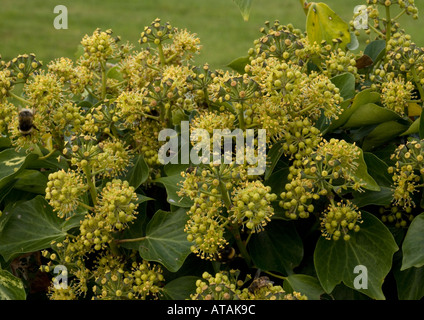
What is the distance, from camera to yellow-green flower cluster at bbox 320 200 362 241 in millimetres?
1863

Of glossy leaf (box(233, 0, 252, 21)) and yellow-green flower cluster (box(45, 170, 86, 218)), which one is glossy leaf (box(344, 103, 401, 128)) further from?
yellow-green flower cluster (box(45, 170, 86, 218))

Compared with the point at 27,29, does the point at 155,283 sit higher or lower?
lower

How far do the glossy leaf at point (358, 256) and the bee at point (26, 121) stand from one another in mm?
1082

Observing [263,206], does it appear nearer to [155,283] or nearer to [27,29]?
[155,283]

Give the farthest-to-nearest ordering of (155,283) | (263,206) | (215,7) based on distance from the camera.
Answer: (215,7), (155,283), (263,206)

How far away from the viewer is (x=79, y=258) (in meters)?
2.02

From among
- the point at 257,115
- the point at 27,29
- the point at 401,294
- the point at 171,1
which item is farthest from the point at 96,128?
the point at 171,1

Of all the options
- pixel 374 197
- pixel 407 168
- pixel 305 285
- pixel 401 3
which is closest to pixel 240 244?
pixel 305 285

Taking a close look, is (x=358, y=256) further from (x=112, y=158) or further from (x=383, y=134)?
(x=112, y=158)

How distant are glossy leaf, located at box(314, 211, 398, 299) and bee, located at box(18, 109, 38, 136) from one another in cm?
108
